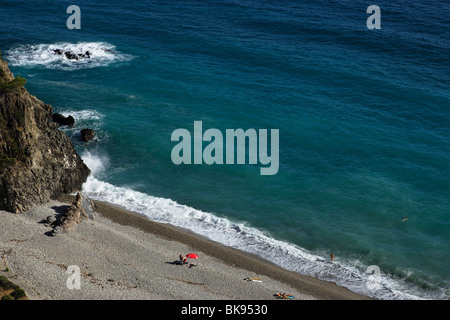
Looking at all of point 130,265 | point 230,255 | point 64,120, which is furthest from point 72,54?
point 230,255

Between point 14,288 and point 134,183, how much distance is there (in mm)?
25488

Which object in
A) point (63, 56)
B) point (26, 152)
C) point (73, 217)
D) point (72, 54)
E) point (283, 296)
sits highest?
point (72, 54)

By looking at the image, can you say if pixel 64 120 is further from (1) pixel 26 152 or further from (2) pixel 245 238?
(2) pixel 245 238

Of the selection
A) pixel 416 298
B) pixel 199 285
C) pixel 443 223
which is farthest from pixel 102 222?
pixel 443 223

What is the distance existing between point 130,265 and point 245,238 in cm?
1404

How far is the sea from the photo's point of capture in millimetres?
52750

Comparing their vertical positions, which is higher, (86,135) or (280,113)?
(280,113)

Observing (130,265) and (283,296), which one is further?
(130,265)

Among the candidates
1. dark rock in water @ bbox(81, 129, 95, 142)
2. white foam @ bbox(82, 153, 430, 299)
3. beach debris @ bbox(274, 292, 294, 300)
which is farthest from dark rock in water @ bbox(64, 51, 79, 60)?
beach debris @ bbox(274, 292, 294, 300)

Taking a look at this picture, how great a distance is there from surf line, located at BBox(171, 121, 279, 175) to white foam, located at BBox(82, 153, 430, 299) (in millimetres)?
10002

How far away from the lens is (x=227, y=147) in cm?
6706

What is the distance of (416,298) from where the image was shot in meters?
45.2

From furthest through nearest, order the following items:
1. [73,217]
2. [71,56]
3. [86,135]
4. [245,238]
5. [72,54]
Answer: [72,54]
[71,56]
[86,135]
[245,238]
[73,217]
